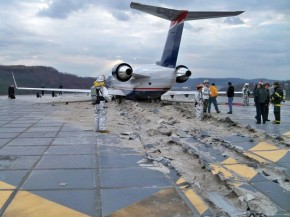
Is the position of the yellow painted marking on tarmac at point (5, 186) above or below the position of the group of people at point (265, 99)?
below

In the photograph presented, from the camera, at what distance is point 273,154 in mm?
7961

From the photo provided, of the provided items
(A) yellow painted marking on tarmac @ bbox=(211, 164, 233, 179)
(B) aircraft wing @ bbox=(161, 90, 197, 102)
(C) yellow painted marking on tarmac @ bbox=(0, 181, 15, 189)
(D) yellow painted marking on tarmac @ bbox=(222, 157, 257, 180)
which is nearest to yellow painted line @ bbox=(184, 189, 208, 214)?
(A) yellow painted marking on tarmac @ bbox=(211, 164, 233, 179)

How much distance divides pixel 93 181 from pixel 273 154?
174 inches

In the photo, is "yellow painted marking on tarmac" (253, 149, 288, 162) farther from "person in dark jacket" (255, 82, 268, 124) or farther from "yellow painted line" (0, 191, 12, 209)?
"person in dark jacket" (255, 82, 268, 124)

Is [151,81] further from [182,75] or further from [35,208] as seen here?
[35,208]

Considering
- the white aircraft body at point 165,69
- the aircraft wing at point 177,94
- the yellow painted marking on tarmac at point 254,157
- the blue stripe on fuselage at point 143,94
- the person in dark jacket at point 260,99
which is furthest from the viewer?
the aircraft wing at point 177,94

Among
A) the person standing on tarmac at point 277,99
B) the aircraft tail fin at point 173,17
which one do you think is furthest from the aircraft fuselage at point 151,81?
the person standing on tarmac at point 277,99

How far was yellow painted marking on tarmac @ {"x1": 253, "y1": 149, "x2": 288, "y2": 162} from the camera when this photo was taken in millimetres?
7579

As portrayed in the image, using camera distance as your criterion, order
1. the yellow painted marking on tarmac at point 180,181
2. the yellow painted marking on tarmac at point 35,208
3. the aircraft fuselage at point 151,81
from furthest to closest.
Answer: the aircraft fuselage at point 151,81, the yellow painted marking on tarmac at point 180,181, the yellow painted marking on tarmac at point 35,208

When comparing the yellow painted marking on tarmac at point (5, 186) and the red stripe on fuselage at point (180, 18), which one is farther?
the red stripe on fuselage at point (180, 18)

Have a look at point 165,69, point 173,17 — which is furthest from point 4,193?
point 173,17

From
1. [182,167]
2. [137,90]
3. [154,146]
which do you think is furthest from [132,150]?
[137,90]

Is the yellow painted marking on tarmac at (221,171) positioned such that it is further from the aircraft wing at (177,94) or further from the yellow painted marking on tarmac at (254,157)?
the aircraft wing at (177,94)

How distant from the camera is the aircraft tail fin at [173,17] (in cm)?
2206
